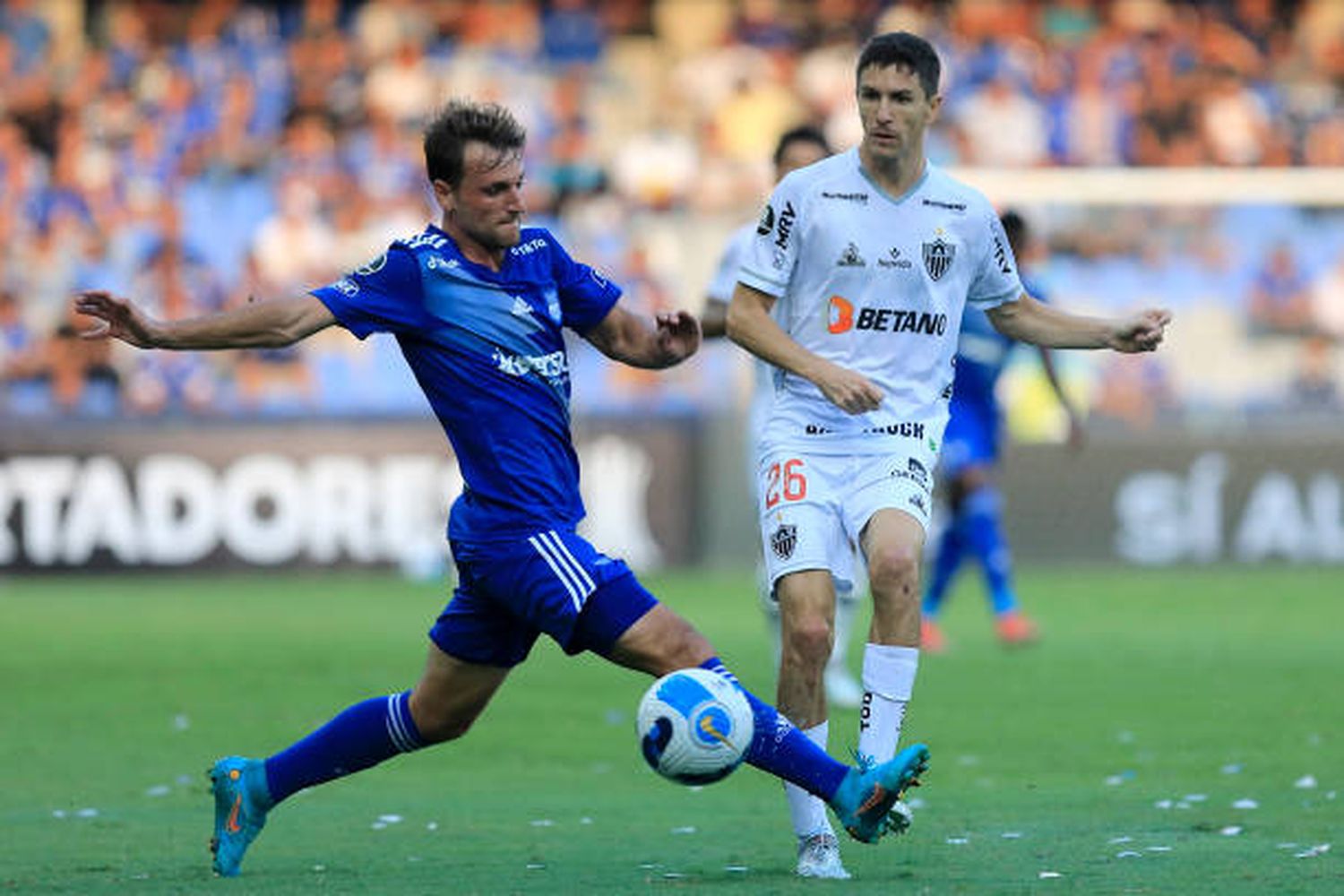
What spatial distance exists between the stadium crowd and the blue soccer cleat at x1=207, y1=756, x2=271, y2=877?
14251 mm

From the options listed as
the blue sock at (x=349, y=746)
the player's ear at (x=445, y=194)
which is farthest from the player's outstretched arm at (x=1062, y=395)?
the player's ear at (x=445, y=194)

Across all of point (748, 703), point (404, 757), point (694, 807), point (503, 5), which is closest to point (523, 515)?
point (748, 703)

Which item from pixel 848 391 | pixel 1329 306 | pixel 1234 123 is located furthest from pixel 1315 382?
pixel 848 391

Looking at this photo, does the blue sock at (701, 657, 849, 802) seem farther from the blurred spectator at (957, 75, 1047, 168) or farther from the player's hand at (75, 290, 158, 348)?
the blurred spectator at (957, 75, 1047, 168)

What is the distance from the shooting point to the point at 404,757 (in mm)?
10453

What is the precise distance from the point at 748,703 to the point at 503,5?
21900mm

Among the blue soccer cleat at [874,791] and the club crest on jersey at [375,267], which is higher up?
the club crest on jersey at [375,267]

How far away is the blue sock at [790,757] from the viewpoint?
663 cm

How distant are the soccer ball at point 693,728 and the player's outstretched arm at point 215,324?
4.32 feet

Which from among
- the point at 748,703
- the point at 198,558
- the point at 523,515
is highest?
the point at 523,515

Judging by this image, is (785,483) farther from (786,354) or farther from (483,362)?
(483,362)

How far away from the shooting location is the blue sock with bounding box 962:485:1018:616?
15.0 metres

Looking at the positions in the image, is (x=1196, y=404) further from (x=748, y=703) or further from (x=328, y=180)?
(x=748, y=703)

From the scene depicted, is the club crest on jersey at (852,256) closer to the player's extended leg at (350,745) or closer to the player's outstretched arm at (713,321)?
the player's extended leg at (350,745)
